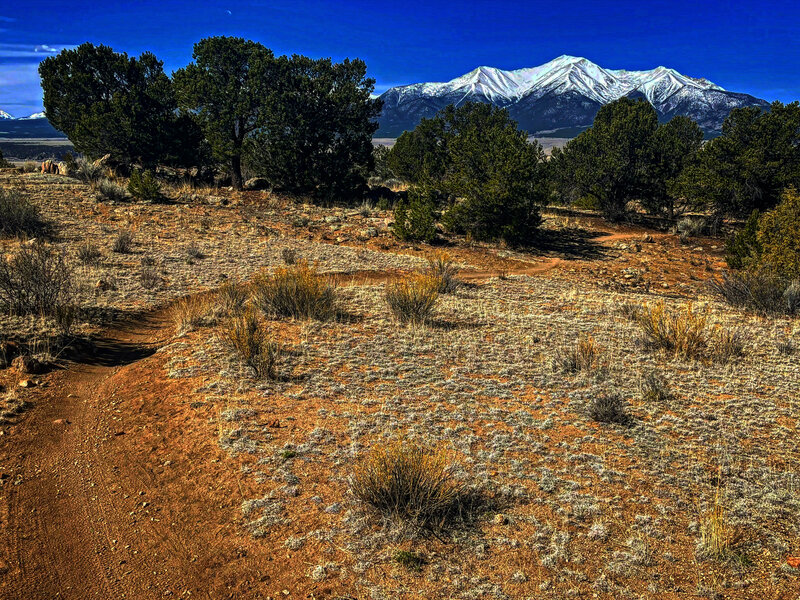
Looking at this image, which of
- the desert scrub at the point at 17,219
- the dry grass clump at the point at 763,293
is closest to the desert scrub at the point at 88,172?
the desert scrub at the point at 17,219

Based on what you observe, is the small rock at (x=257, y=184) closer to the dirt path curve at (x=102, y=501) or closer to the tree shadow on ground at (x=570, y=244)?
the tree shadow on ground at (x=570, y=244)

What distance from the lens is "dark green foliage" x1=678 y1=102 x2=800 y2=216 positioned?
22.1m

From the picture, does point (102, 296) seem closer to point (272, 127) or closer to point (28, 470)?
point (28, 470)

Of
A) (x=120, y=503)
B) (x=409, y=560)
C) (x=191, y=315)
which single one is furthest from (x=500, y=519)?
(x=191, y=315)

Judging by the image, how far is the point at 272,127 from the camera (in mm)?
25328

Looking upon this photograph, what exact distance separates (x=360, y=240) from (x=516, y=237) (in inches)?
267

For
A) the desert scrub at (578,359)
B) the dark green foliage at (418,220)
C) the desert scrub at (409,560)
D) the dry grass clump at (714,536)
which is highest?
the dark green foliage at (418,220)

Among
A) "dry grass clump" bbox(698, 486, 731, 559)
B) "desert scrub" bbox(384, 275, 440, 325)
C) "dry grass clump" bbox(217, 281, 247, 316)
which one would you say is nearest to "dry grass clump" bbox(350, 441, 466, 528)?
"dry grass clump" bbox(698, 486, 731, 559)

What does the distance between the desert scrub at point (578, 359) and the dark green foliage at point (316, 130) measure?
21.4 meters

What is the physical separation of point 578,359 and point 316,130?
22.6 meters

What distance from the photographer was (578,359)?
24.8ft

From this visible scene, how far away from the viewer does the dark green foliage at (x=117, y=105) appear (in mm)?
25281

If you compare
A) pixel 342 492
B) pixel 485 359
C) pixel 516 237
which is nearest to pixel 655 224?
pixel 516 237

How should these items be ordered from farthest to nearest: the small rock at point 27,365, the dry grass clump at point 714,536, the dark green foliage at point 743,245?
the dark green foliage at point 743,245 < the small rock at point 27,365 < the dry grass clump at point 714,536
